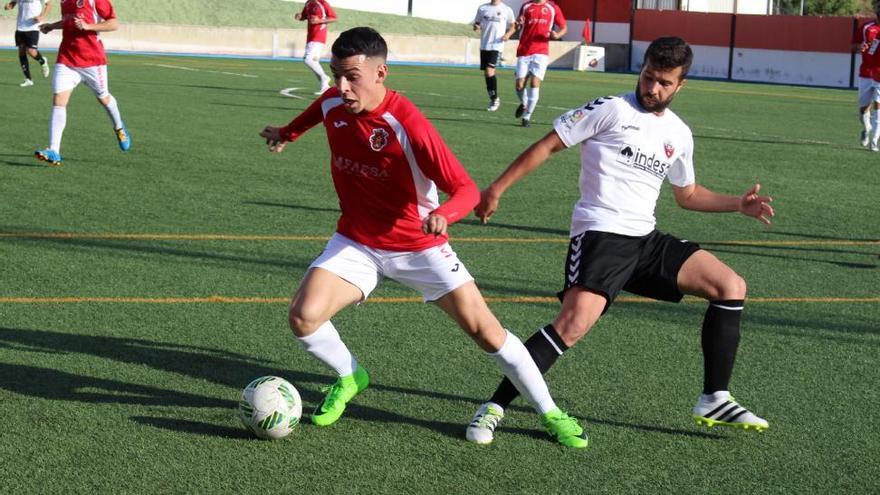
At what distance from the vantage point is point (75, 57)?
12992mm

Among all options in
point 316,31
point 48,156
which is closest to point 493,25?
point 316,31

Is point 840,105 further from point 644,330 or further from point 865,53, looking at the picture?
point 644,330

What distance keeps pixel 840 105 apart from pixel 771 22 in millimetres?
13974

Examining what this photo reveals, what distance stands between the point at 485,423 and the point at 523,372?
→ 263 millimetres

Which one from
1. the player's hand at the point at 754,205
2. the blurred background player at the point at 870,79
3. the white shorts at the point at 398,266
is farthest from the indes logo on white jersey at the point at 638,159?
the blurred background player at the point at 870,79

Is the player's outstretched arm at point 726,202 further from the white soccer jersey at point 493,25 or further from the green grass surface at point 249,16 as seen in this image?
the green grass surface at point 249,16

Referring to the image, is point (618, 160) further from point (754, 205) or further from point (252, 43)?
point (252, 43)

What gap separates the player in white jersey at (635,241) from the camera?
5.23 metres

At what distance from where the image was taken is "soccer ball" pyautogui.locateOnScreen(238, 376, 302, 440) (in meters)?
4.94

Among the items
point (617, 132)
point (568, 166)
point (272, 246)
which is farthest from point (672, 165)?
point (568, 166)

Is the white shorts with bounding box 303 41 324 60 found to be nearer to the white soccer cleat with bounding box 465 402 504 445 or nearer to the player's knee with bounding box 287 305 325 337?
the player's knee with bounding box 287 305 325 337

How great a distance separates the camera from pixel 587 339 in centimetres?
679

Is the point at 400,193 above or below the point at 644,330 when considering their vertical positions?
above

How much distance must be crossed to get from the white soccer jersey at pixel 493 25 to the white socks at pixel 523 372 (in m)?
19.1
